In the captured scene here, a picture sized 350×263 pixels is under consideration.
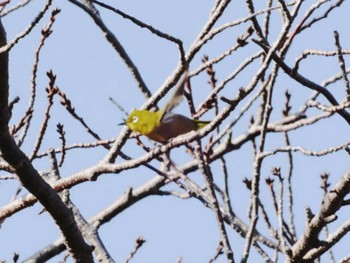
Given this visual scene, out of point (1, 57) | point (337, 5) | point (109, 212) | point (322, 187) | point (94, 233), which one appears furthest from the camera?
point (109, 212)

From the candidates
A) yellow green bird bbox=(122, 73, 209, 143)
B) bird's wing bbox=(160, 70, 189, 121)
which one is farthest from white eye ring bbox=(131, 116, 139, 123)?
bird's wing bbox=(160, 70, 189, 121)

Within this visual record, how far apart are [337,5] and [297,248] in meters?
1.10

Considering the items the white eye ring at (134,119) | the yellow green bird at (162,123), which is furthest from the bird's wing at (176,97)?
the white eye ring at (134,119)

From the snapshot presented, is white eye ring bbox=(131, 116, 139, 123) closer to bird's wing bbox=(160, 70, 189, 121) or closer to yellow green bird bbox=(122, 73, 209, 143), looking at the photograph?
yellow green bird bbox=(122, 73, 209, 143)

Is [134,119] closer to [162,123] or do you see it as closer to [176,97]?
[162,123]

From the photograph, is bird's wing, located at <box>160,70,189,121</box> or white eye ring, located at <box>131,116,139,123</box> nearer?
bird's wing, located at <box>160,70,189,121</box>

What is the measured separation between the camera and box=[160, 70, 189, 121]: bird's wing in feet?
9.27

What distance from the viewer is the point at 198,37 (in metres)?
3.04

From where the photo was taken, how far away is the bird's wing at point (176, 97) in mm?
2824

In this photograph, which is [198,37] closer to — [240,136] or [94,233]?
[94,233]

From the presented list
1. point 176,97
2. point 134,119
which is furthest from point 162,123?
point 176,97

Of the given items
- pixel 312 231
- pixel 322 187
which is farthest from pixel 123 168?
pixel 322 187

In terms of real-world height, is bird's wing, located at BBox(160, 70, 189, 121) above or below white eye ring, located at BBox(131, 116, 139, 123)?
below

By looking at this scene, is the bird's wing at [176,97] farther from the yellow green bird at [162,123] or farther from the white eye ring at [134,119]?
the white eye ring at [134,119]
